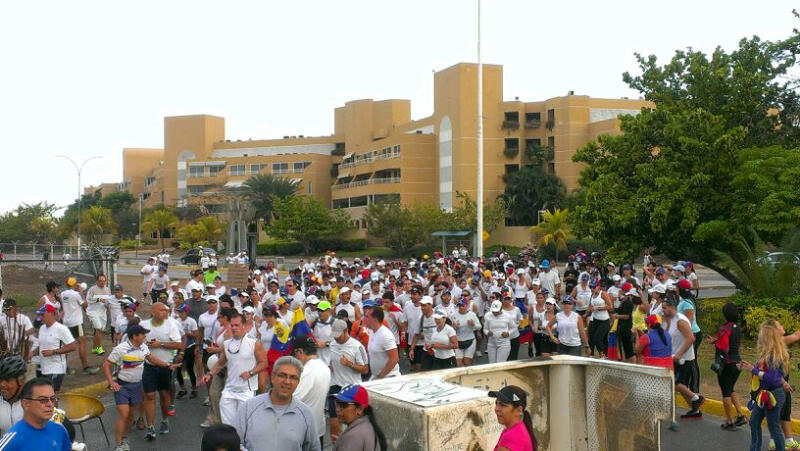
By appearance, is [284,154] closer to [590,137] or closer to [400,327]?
[590,137]

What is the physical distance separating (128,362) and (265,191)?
214 feet

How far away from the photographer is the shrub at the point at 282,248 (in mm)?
68688

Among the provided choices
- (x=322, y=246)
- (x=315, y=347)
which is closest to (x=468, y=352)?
(x=315, y=347)

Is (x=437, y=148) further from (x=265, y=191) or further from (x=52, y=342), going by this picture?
(x=52, y=342)

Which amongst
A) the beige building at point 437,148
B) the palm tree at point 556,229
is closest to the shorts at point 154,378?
the palm tree at point 556,229

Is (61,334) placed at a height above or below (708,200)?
below

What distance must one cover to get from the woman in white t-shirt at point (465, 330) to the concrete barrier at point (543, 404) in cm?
575

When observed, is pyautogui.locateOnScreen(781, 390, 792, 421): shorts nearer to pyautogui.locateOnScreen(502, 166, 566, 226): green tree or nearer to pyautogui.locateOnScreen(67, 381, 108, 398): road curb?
pyautogui.locateOnScreen(67, 381, 108, 398): road curb

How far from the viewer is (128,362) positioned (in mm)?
9055

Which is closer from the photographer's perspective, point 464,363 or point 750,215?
point 464,363

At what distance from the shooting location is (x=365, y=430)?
477 cm

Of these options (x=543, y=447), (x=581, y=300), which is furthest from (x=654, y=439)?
(x=581, y=300)

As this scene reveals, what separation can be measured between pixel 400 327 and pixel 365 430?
8280mm

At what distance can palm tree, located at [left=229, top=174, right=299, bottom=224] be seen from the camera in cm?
7300
